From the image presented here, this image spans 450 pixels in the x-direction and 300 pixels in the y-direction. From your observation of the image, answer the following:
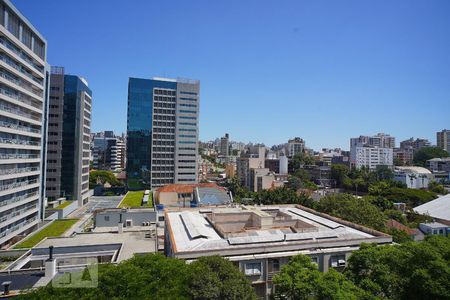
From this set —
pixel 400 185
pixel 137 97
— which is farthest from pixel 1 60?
pixel 400 185

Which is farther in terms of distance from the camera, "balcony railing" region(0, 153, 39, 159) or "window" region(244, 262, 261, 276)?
"balcony railing" region(0, 153, 39, 159)

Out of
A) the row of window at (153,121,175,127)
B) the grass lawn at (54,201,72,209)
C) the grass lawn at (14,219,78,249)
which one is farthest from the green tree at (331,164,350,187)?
the grass lawn at (14,219,78,249)

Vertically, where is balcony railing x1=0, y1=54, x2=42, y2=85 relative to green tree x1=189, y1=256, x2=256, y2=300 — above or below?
above

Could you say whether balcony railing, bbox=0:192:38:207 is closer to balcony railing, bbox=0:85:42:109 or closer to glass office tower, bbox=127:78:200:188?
balcony railing, bbox=0:85:42:109

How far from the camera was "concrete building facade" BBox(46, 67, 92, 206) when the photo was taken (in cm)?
5756

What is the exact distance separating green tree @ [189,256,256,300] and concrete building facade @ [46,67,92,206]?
175 ft

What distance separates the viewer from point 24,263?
23.3 m

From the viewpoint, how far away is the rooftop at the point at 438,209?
151 ft

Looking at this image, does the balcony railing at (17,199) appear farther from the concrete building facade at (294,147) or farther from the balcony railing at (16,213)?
the concrete building facade at (294,147)

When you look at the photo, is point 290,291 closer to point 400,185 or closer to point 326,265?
point 326,265

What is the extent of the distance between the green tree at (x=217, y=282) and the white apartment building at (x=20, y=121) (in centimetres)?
2609

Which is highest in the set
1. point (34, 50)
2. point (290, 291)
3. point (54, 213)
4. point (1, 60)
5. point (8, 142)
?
point (34, 50)

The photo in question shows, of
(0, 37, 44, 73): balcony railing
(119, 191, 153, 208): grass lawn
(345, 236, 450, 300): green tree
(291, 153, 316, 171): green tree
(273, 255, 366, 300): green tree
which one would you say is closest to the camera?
(273, 255, 366, 300): green tree

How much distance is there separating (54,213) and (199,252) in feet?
126
